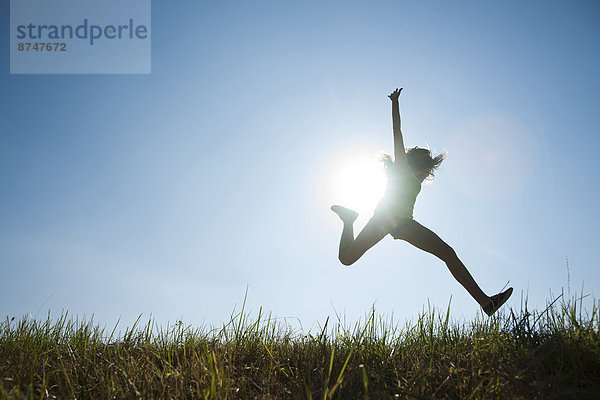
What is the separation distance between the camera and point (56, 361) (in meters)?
3.64

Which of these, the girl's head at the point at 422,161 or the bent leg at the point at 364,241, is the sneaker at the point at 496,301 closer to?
the bent leg at the point at 364,241

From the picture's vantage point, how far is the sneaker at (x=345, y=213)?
576cm

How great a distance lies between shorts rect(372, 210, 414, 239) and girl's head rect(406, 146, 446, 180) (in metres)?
1.02

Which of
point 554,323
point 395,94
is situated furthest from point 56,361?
point 395,94

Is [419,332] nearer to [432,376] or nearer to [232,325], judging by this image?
Answer: [432,376]

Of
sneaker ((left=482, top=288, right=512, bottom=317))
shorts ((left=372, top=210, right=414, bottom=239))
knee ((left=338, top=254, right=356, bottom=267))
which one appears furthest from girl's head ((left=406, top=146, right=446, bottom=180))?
sneaker ((left=482, top=288, right=512, bottom=317))

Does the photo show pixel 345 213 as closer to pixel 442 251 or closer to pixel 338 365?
pixel 442 251

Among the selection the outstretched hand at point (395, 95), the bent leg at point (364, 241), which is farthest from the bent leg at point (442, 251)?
the outstretched hand at point (395, 95)

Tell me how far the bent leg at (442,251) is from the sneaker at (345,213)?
905 millimetres

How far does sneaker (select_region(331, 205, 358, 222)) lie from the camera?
5758 mm

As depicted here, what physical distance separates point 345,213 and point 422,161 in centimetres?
148

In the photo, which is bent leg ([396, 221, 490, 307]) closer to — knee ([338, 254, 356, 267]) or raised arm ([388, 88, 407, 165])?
knee ([338, 254, 356, 267])

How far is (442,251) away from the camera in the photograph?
474 centimetres

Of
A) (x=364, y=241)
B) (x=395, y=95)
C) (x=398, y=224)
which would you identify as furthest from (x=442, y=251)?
(x=395, y=95)
